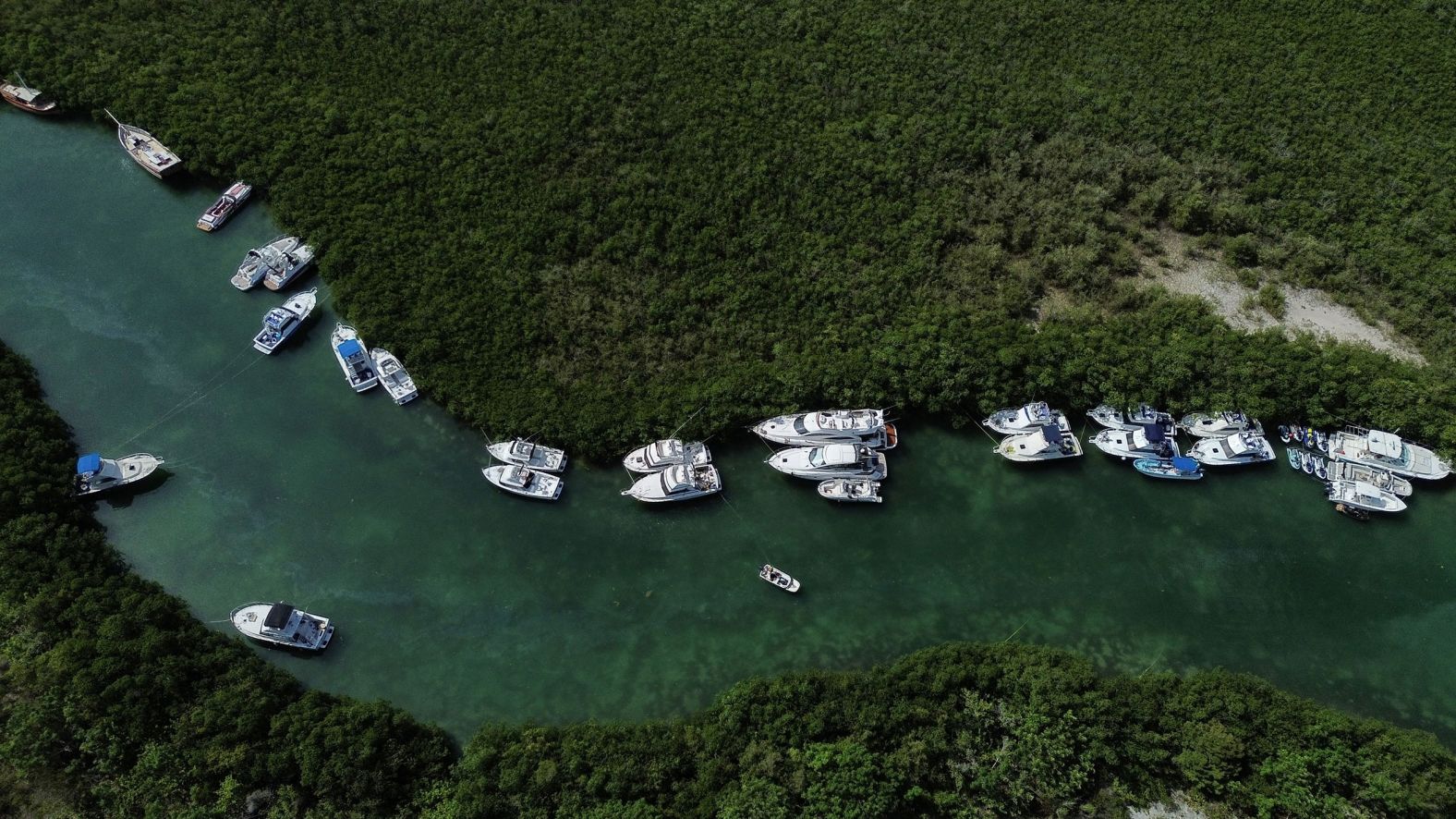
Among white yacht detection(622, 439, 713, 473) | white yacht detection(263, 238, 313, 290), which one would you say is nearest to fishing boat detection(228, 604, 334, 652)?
white yacht detection(622, 439, 713, 473)

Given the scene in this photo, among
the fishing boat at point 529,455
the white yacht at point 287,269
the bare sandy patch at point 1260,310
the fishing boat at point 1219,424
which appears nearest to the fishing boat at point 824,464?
the fishing boat at point 529,455

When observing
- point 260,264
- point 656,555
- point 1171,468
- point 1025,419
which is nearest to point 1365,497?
point 1171,468

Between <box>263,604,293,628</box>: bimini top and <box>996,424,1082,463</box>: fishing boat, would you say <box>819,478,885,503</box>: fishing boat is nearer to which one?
<box>996,424,1082,463</box>: fishing boat

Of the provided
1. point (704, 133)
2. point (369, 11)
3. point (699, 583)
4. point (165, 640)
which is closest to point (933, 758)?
point (699, 583)

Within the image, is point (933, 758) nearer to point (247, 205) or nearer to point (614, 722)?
point (614, 722)

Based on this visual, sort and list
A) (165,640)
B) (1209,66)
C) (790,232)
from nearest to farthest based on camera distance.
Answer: (165,640) < (790,232) < (1209,66)
